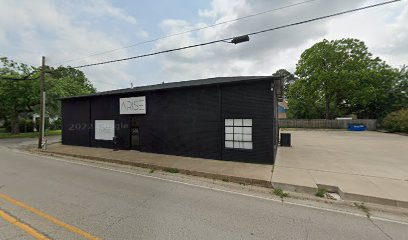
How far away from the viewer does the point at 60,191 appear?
5.78 metres

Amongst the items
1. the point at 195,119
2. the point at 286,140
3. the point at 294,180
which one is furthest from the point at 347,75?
the point at 294,180

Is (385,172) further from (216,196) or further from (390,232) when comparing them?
(216,196)

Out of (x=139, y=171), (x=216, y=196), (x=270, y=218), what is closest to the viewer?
(x=270, y=218)

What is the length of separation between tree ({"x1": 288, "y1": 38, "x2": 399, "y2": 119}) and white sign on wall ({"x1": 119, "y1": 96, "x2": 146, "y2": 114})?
102 ft

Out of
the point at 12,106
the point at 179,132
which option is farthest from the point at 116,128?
the point at 12,106

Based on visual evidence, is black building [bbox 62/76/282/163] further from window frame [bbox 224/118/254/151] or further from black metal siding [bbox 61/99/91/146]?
black metal siding [bbox 61/99/91/146]

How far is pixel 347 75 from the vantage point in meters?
32.0

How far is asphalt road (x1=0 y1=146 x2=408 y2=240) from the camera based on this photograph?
12.0 feet

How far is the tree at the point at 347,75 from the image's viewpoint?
32.1 m

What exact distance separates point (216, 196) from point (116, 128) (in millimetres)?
11080

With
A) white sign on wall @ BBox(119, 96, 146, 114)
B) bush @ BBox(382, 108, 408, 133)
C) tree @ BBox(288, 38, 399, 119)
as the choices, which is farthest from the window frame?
tree @ BBox(288, 38, 399, 119)

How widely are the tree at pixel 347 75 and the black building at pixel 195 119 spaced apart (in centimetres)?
2688

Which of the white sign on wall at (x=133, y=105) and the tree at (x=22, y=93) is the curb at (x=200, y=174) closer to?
the white sign on wall at (x=133, y=105)

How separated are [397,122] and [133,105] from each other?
32321 mm
